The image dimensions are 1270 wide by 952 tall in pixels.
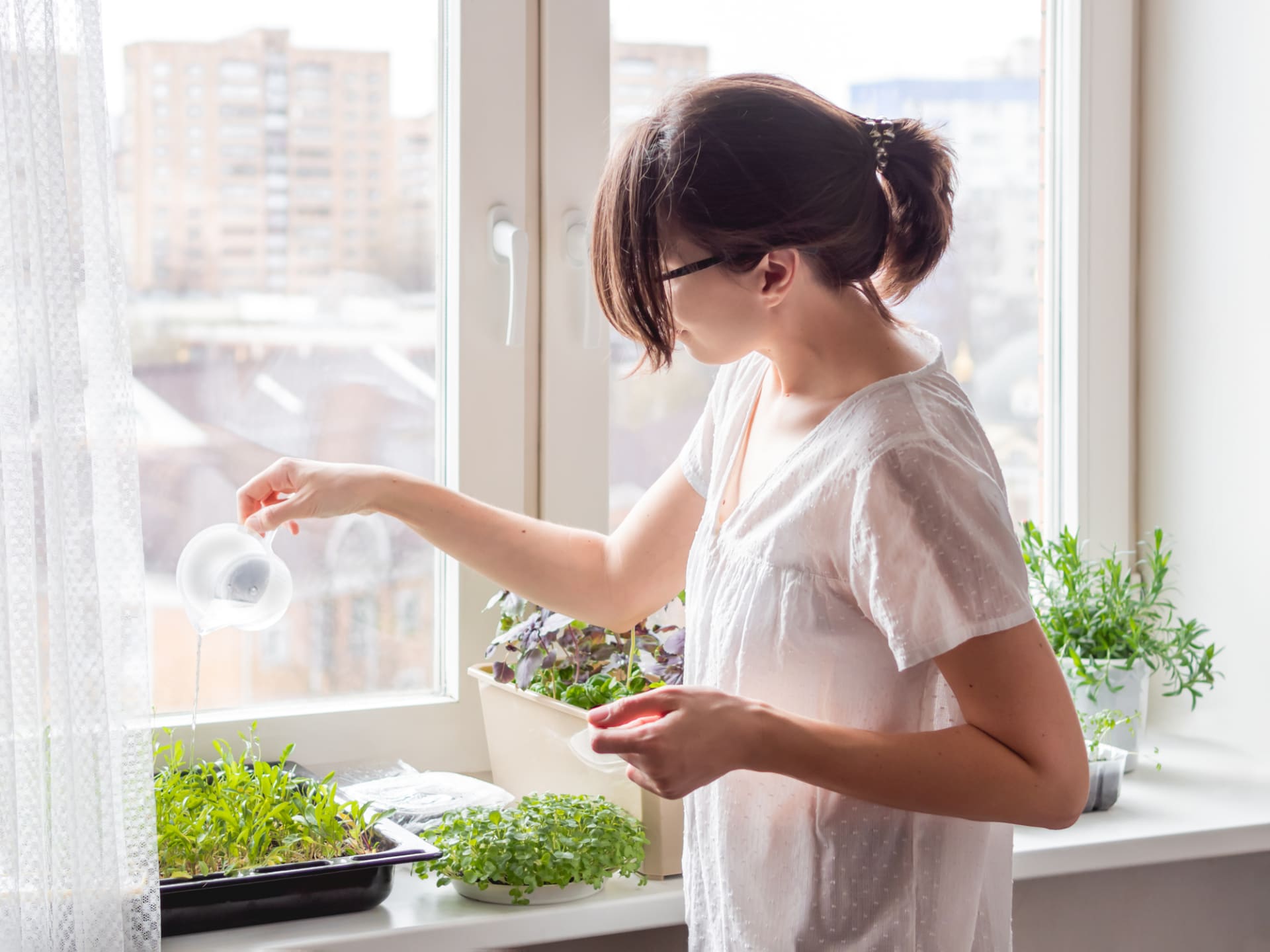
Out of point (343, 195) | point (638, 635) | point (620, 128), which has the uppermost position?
point (620, 128)

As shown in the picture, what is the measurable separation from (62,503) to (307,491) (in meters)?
0.23

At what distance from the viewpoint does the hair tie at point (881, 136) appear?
3.26ft

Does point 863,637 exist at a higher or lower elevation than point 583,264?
lower

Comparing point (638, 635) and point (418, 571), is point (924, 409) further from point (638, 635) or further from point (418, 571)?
point (418, 571)

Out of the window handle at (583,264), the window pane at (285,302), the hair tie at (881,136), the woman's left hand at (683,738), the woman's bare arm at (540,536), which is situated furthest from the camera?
the window handle at (583,264)

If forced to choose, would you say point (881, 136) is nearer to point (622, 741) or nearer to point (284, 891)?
point (622, 741)

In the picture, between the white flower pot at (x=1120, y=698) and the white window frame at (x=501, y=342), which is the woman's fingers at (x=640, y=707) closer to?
the white window frame at (x=501, y=342)

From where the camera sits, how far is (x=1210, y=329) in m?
1.76

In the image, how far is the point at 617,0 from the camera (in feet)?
5.29

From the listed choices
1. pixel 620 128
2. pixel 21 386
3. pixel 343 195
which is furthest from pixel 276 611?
pixel 620 128

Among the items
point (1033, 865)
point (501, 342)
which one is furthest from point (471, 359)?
point (1033, 865)

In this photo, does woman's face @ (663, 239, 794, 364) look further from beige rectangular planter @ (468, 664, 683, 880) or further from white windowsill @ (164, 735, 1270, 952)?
white windowsill @ (164, 735, 1270, 952)

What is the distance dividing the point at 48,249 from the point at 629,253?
47cm

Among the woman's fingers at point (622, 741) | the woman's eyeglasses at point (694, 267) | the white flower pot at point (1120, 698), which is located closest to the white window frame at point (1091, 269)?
the white flower pot at point (1120, 698)
